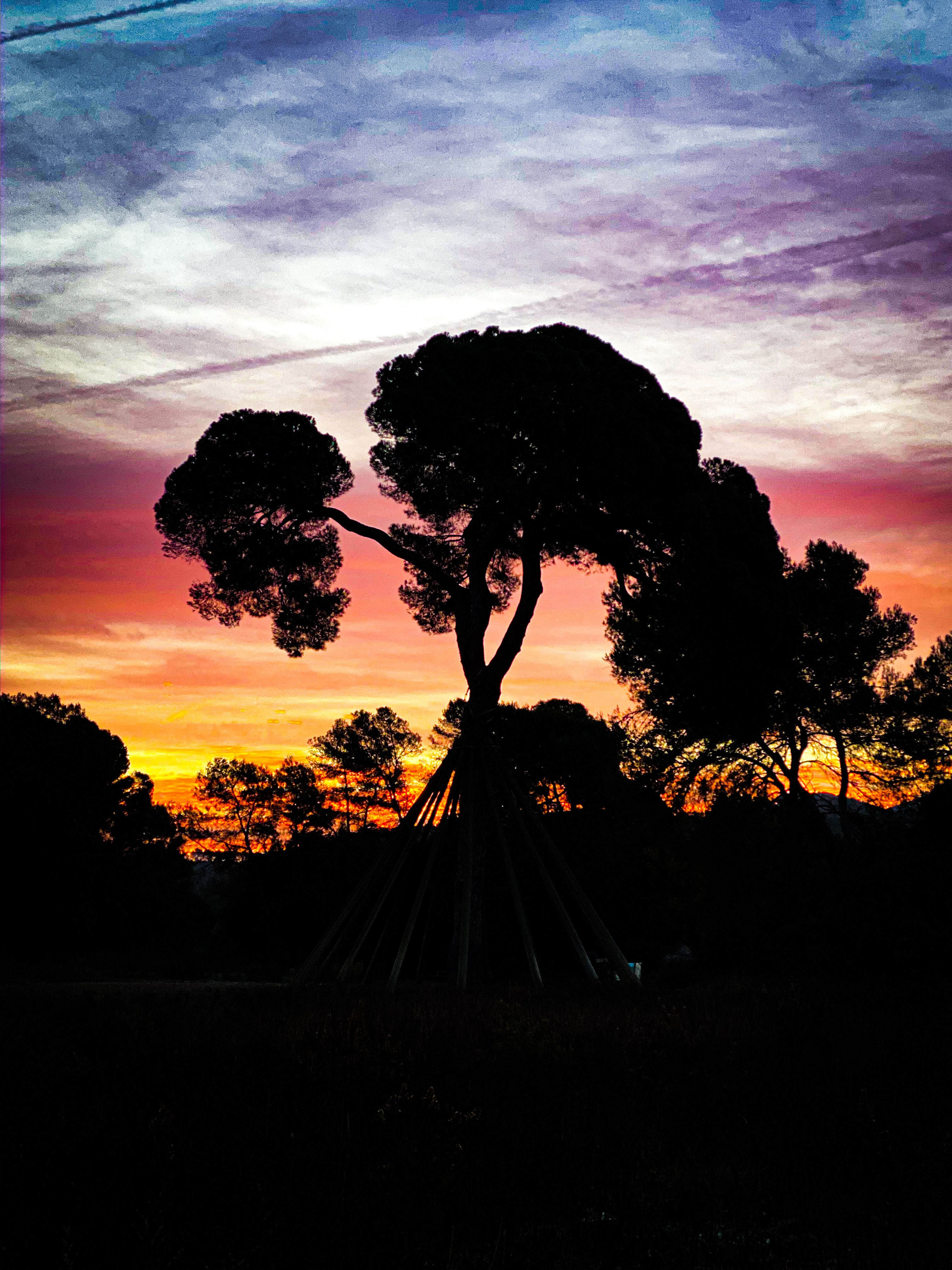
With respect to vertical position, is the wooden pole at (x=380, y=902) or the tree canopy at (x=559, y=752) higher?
the tree canopy at (x=559, y=752)

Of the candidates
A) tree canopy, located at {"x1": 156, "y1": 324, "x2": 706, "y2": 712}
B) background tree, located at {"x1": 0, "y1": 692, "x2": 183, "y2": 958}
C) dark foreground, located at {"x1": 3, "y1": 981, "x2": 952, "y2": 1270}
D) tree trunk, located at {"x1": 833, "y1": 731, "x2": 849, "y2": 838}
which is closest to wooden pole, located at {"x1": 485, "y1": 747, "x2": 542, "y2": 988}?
tree canopy, located at {"x1": 156, "y1": 324, "x2": 706, "y2": 712}

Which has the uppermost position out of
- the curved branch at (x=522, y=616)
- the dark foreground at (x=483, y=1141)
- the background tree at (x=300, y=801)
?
the curved branch at (x=522, y=616)

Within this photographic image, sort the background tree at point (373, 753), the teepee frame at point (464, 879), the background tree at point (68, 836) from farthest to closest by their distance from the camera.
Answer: the background tree at point (373, 753) → the background tree at point (68, 836) → the teepee frame at point (464, 879)

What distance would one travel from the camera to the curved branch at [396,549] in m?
16.6

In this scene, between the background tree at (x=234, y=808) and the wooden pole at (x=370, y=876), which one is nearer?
the wooden pole at (x=370, y=876)

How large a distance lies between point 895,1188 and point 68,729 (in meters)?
38.8

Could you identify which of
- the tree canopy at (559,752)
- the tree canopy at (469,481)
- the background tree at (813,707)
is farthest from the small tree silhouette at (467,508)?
the tree canopy at (559,752)

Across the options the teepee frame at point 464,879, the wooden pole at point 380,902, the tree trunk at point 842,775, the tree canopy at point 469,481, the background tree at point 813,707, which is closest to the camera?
the teepee frame at point 464,879

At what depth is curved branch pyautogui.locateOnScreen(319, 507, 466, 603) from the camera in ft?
54.6

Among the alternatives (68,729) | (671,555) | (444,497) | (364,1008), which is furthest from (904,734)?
(68,729)

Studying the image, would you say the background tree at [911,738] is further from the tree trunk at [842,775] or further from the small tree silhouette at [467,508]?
the small tree silhouette at [467,508]

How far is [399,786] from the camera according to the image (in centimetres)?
4694

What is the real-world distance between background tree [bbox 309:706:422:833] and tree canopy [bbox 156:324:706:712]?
2905cm

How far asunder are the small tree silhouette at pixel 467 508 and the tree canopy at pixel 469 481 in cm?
3
